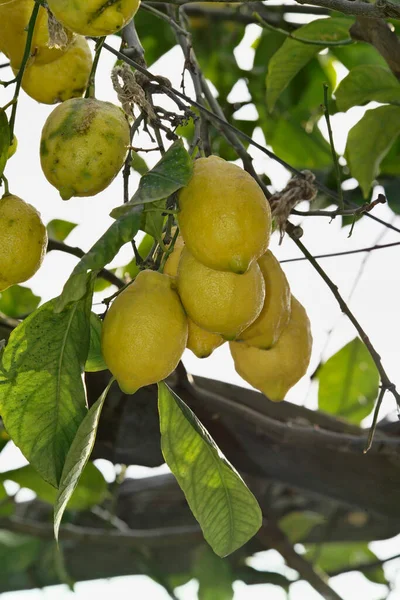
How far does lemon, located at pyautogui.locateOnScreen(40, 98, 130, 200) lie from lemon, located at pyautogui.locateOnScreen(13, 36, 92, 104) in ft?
0.28

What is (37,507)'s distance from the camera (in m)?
1.74

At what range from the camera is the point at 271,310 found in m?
0.75

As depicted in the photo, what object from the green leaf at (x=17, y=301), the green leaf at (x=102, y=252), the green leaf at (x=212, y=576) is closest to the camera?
the green leaf at (x=102, y=252)

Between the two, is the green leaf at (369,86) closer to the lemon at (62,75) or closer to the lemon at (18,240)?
the lemon at (62,75)

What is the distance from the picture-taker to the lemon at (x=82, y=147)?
657 mm

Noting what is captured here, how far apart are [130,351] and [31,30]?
0.25 metres

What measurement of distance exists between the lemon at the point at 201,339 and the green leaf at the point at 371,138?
483mm

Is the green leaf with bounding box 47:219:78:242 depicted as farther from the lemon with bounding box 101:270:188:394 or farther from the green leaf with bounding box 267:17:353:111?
the lemon with bounding box 101:270:188:394

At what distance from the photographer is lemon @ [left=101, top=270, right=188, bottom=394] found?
0.63m

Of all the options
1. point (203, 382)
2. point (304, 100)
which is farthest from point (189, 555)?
point (304, 100)

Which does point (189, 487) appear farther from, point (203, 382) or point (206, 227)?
point (203, 382)

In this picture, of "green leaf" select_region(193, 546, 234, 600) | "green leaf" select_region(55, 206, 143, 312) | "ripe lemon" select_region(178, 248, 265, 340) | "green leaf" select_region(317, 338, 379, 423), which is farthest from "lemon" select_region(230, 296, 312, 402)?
"green leaf" select_region(193, 546, 234, 600)

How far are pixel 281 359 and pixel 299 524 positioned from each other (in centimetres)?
109

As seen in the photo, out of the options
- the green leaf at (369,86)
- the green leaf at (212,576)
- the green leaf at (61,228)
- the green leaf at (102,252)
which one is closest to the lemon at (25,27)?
the green leaf at (102,252)
